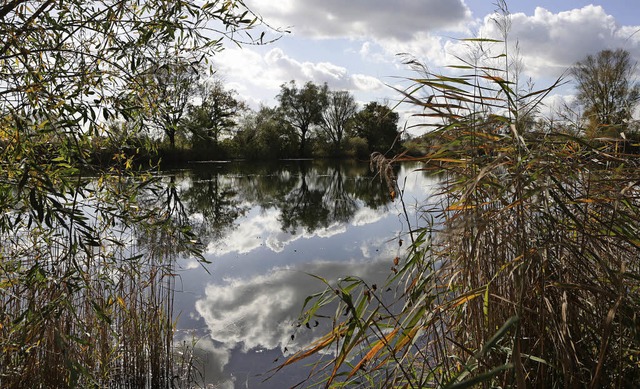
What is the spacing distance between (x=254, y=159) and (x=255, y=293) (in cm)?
3768

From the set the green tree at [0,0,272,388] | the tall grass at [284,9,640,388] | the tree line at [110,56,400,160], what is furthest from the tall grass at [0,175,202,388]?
the tree line at [110,56,400,160]

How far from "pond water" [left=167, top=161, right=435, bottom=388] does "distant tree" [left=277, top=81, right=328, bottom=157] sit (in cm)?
2899

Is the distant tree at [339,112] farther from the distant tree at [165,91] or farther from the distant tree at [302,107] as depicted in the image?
the distant tree at [165,91]

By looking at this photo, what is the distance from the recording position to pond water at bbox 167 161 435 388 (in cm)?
524

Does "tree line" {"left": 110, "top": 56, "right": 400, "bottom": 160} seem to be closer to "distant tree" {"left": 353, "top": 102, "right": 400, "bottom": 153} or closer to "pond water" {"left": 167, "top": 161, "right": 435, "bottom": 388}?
"distant tree" {"left": 353, "top": 102, "right": 400, "bottom": 153}

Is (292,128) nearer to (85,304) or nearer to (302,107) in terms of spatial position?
(302,107)

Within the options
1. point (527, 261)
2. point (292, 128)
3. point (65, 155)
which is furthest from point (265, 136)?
point (527, 261)

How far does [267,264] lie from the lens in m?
9.24

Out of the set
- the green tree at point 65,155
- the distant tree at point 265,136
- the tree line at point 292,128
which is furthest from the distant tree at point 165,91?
the distant tree at point 265,136

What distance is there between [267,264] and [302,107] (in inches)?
1618

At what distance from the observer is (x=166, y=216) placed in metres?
3.10

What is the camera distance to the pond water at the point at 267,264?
17.2 feet

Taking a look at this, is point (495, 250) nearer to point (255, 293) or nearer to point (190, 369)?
point (190, 369)

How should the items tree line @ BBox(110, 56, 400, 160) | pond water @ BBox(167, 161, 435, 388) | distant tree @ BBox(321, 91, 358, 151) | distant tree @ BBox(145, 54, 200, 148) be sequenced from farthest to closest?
distant tree @ BBox(321, 91, 358, 151) → tree line @ BBox(110, 56, 400, 160) → pond water @ BBox(167, 161, 435, 388) → distant tree @ BBox(145, 54, 200, 148)
